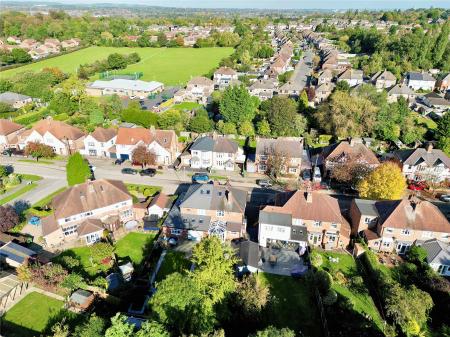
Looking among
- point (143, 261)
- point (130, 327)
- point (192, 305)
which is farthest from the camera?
point (143, 261)

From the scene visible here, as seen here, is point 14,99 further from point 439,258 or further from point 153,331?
point 439,258

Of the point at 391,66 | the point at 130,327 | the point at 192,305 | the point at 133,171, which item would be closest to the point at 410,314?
the point at 192,305

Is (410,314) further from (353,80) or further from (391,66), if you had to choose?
(391,66)

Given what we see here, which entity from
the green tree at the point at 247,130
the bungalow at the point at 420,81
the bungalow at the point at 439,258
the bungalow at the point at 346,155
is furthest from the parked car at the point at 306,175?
the bungalow at the point at 420,81

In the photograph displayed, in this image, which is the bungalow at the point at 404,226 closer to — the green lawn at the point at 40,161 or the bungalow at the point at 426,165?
the bungalow at the point at 426,165

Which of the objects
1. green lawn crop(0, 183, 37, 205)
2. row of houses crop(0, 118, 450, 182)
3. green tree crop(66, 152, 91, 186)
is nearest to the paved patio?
row of houses crop(0, 118, 450, 182)

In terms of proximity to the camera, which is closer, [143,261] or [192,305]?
[192,305]
